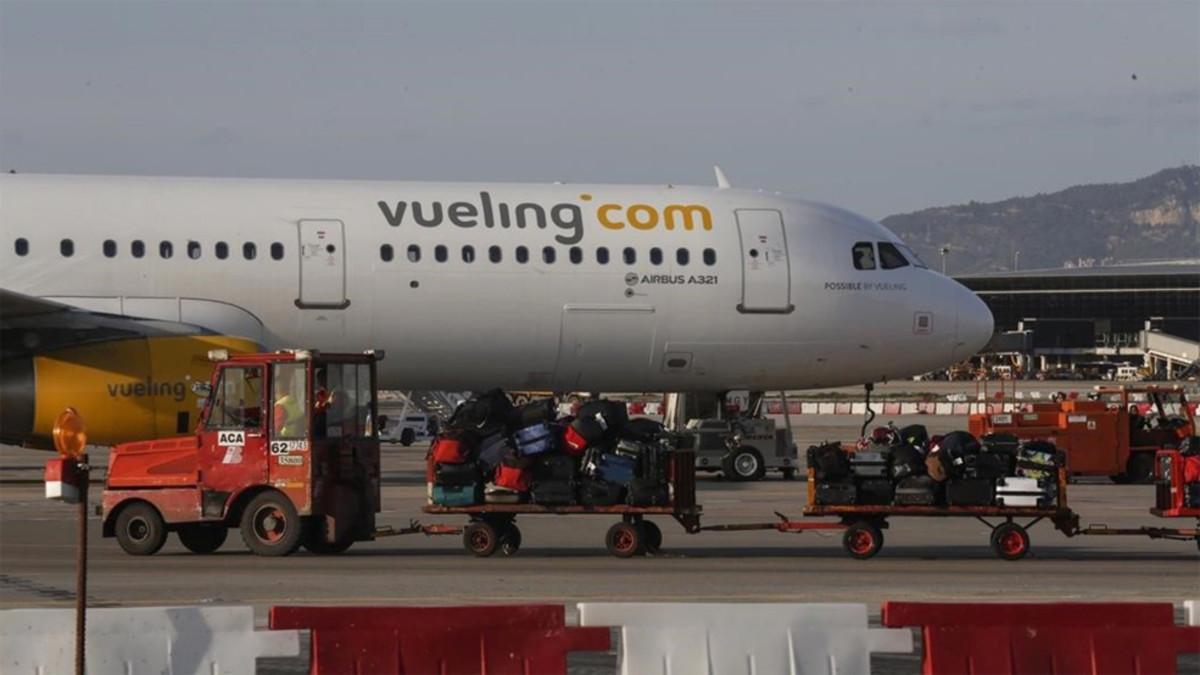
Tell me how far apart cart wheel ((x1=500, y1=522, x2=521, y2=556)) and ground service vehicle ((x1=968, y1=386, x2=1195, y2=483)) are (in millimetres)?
18175

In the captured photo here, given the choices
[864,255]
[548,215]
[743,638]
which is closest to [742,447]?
[864,255]

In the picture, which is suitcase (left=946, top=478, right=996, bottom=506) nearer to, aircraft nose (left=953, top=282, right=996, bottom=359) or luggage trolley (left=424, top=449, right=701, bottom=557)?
luggage trolley (left=424, top=449, right=701, bottom=557)

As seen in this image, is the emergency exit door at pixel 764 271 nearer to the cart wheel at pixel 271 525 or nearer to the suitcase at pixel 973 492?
the suitcase at pixel 973 492

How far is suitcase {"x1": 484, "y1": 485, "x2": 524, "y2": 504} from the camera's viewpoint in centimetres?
1977

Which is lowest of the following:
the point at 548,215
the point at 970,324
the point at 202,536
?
the point at 202,536

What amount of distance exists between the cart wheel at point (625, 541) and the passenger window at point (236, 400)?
3868 millimetres

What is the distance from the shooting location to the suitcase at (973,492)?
1977 cm

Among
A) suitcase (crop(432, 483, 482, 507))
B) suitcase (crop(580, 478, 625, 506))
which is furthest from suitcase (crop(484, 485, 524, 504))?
suitcase (crop(580, 478, 625, 506))

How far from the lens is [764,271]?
98.9ft

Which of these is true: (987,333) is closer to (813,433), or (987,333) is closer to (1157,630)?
(1157,630)

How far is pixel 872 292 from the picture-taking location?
3078 cm

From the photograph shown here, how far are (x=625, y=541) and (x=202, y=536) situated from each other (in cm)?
452

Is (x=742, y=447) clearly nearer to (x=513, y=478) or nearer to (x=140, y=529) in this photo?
(x=513, y=478)

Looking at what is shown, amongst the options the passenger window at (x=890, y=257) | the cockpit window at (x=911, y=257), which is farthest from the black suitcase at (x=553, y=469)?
the cockpit window at (x=911, y=257)
